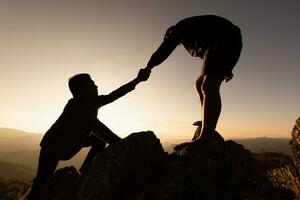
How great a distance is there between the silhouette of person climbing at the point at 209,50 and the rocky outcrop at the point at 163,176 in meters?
0.64

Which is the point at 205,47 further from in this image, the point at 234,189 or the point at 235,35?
the point at 234,189

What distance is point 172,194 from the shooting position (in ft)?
15.6

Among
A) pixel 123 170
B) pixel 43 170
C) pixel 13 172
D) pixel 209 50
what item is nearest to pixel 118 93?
pixel 123 170

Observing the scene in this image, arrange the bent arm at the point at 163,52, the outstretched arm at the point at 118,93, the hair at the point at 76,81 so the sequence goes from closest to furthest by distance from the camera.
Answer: the bent arm at the point at 163,52
the outstretched arm at the point at 118,93
the hair at the point at 76,81

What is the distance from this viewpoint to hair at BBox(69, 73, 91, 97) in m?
6.91

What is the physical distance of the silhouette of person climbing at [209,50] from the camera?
5828mm

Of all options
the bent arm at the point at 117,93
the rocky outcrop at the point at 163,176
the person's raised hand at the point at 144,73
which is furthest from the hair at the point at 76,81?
the rocky outcrop at the point at 163,176

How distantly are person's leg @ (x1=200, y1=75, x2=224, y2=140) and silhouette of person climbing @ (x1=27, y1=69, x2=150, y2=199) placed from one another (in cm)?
133

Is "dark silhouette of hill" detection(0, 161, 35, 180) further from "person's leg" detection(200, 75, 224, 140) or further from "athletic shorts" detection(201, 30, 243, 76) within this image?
"athletic shorts" detection(201, 30, 243, 76)

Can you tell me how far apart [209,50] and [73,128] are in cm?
335

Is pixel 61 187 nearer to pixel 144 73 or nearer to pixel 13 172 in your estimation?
pixel 144 73

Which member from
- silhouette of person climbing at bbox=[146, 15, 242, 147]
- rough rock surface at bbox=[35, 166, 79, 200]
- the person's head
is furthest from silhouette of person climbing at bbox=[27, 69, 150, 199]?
silhouette of person climbing at bbox=[146, 15, 242, 147]

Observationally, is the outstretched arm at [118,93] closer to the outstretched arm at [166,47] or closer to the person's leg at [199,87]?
the outstretched arm at [166,47]

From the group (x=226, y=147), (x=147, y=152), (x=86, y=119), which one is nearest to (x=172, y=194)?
(x=147, y=152)
